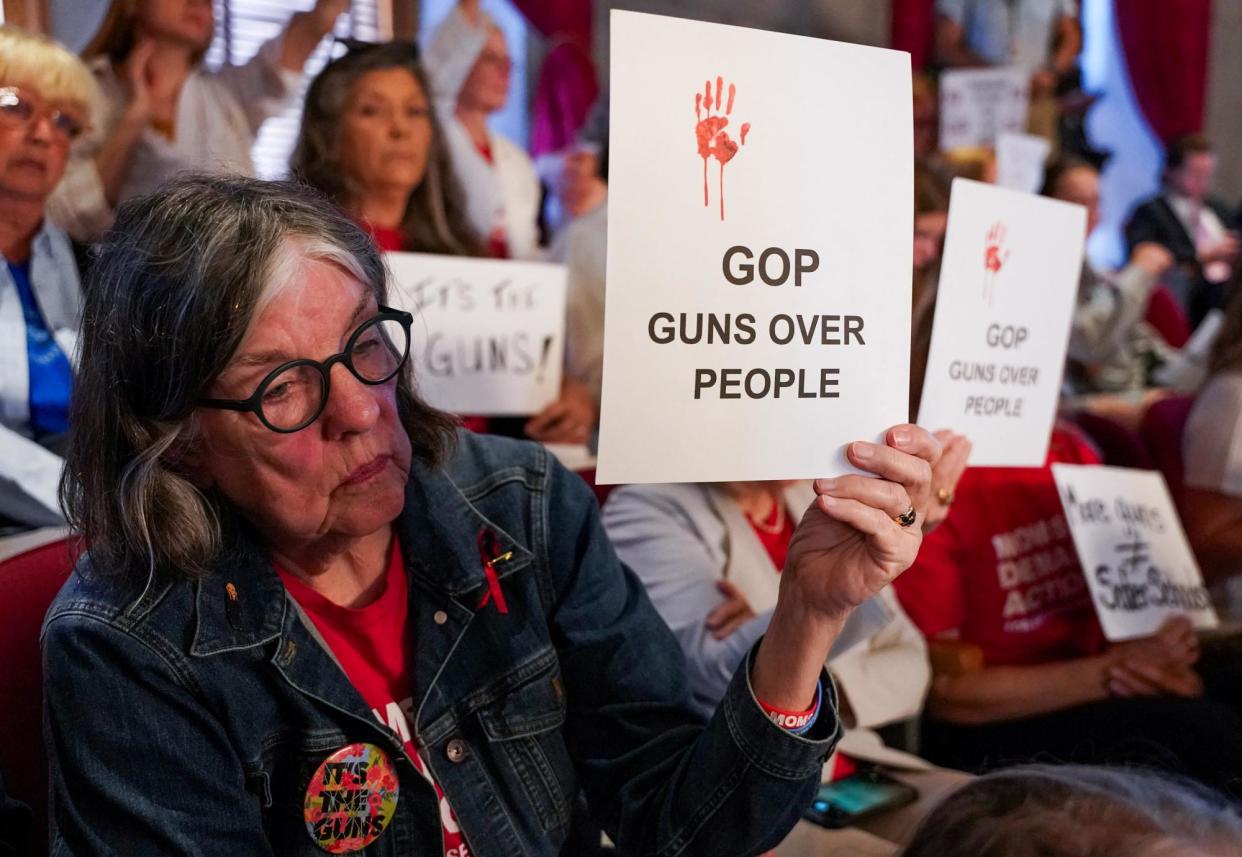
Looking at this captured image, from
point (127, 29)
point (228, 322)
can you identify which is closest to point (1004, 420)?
point (228, 322)

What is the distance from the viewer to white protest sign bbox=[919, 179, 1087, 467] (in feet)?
4.42

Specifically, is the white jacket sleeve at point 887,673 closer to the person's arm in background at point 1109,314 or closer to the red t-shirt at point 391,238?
the red t-shirt at point 391,238

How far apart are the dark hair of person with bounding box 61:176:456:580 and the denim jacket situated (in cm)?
Result: 5

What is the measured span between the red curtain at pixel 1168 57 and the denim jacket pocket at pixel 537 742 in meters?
7.44

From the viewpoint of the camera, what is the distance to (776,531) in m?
1.76

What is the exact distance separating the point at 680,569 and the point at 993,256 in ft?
1.99

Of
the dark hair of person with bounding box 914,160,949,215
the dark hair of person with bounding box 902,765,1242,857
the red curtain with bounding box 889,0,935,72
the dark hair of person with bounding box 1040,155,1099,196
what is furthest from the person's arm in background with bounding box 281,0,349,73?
the red curtain with bounding box 889,0,935,72

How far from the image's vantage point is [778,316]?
39.8 inches

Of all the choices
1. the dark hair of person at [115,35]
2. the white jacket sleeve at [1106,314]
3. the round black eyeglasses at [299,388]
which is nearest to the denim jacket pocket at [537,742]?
the round black eyeglasses at [299,388]

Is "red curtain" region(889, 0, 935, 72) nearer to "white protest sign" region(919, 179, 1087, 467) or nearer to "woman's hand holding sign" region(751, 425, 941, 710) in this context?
"white protest sign" region(919, 179, 1087, 467)

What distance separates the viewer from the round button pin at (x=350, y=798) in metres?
1.08

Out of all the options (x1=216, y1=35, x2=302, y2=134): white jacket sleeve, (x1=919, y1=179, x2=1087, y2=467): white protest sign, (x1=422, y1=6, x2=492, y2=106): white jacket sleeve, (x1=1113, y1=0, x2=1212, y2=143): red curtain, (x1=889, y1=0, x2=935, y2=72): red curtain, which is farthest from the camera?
(x1=1113, y1=0, x2=1212, y2=143): red curtain

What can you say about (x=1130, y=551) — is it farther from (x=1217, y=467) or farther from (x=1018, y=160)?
(x=1018, y=160)

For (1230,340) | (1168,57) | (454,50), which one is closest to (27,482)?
(454,50)
